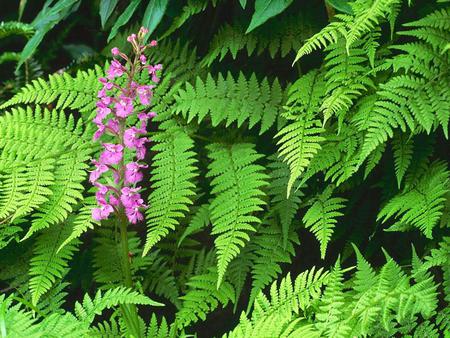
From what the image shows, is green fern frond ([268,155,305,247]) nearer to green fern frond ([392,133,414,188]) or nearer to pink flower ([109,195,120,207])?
green fern frond ([392,133,414,188])

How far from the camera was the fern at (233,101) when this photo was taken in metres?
2.30

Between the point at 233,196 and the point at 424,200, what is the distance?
0.63 m

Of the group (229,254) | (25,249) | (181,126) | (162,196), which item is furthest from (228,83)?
(25,249)

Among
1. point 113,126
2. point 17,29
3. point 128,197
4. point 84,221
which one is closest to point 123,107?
point 113,126

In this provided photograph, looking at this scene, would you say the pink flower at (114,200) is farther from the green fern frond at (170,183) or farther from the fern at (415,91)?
the fern at (415,91)

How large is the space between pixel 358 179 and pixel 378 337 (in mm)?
618

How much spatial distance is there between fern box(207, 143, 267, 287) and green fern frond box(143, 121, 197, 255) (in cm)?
10

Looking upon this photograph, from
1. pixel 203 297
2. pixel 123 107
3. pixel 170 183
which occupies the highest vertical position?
pixel 123 107

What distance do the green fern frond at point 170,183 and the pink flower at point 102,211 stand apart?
144 mm

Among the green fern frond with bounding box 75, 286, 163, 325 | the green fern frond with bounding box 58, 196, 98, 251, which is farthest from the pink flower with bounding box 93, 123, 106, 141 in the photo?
the green fern frond with bounding box 75, 286, 163, 325

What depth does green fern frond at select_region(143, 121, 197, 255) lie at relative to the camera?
6.77 ft

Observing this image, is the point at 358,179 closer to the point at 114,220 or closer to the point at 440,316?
the point at 440,316

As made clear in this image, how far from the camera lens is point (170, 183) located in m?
2.17

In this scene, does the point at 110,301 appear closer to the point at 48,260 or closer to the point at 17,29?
the point at 48,260
